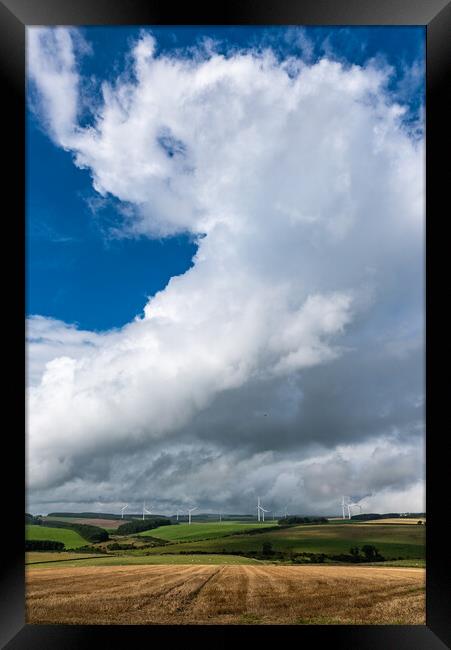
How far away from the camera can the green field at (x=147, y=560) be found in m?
13.6

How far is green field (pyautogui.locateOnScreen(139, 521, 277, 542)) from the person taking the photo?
19719 millimetres

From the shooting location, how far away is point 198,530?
21.4m

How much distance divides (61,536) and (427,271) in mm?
16954

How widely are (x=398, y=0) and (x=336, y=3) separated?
1.06ft

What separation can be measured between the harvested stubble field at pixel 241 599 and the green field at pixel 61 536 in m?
5.06

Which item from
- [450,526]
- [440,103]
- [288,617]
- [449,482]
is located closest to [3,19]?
[440,103]

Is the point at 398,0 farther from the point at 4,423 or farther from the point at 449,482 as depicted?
the point at 4,423

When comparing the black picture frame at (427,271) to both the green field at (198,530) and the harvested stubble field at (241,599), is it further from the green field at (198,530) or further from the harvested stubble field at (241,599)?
the green field at (198,530)

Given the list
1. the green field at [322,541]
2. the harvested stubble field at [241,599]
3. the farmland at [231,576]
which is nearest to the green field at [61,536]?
the farmland at [231,576]

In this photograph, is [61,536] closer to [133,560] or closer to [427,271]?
[133,560]

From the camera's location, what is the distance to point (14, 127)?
108 inches

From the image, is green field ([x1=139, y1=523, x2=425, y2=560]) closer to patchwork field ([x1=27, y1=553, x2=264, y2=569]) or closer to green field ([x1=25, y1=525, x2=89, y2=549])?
patchwork field ([x1=27, y1=553, x2=264, y2=569])

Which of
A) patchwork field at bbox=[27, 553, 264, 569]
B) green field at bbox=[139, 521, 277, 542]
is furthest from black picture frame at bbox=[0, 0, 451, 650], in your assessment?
green field at bbox=[139, 521, 277, 542]

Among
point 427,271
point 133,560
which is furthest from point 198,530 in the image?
point 427,271
